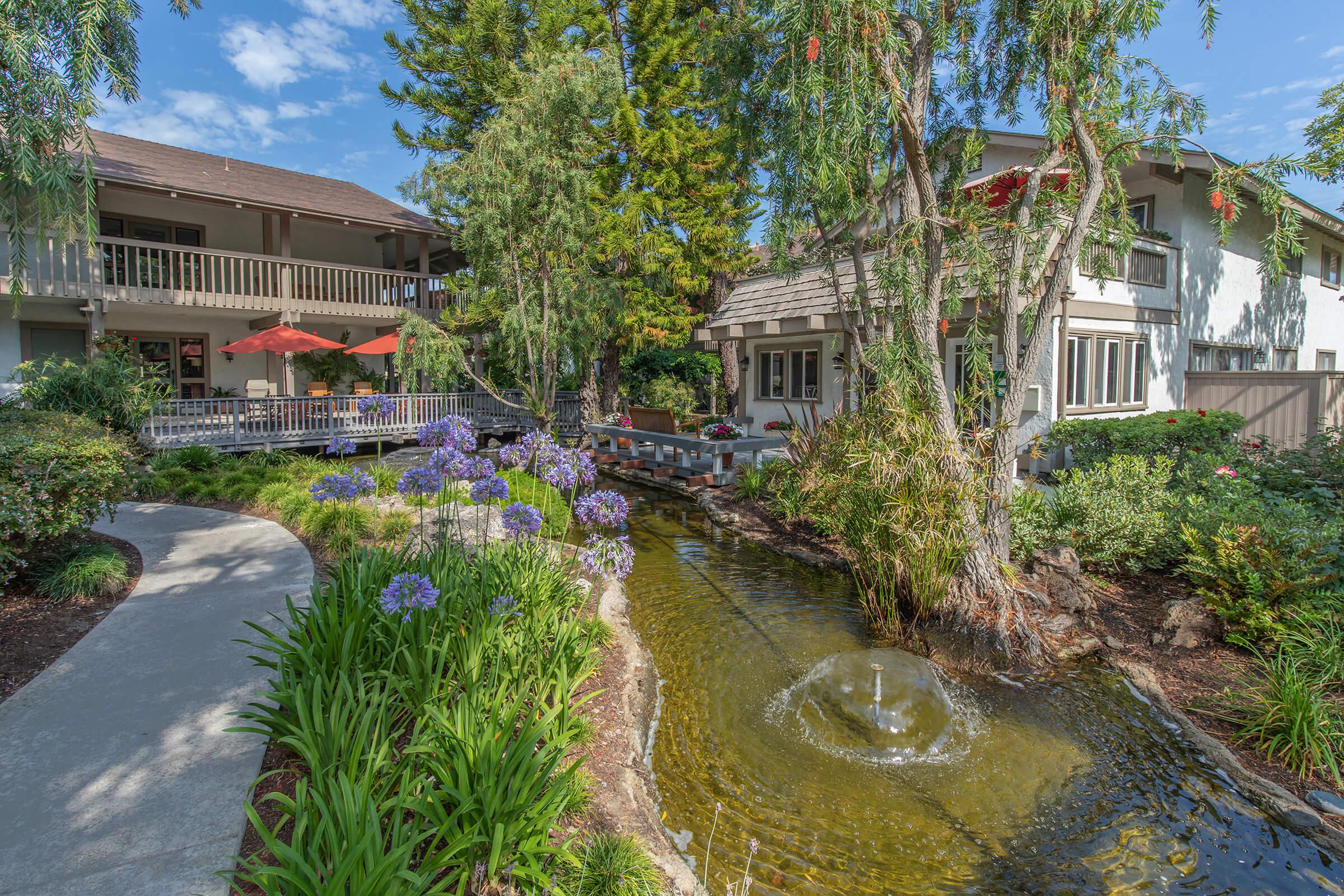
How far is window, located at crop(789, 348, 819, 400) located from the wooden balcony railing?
976 cm

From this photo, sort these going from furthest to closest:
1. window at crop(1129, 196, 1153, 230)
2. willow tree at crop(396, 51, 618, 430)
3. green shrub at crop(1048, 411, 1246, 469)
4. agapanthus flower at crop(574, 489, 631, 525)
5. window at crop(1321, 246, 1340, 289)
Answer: window at crop(1321, 246, 1340, 289)
window at crop(1129, 196, 1153, 230)
willow tree at crop(396, 51, 618, 430)
green shrub at crop(1048, 411, 1246, 469)
agapanthus flower at crop(574, 489, 631, 525)

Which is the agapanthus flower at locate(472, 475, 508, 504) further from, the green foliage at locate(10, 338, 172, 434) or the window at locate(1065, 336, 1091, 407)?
the window at locate(1065, 336, 1091, 407)

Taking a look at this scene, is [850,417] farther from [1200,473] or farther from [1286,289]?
[1286,289]

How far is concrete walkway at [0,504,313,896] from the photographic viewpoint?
2.55 m

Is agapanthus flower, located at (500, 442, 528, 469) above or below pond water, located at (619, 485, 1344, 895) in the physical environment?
above

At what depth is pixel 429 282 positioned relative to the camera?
1978cm

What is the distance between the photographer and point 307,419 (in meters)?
15.2

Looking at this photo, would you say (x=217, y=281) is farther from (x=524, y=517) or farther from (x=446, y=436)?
(x=524, y=517)

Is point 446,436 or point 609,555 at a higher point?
point 446,436

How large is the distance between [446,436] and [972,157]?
6.05 meters

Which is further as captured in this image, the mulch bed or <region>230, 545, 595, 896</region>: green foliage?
the mulch bed

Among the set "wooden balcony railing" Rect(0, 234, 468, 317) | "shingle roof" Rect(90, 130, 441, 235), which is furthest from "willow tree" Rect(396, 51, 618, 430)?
"shingle roof" Rect(90, 130, 441, 235)

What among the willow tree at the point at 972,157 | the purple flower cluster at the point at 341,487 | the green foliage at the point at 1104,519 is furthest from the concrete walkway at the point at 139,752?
the green foliage at the point at 1104,519

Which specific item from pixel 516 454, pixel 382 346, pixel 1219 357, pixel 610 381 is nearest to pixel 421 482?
pixel 516 454
